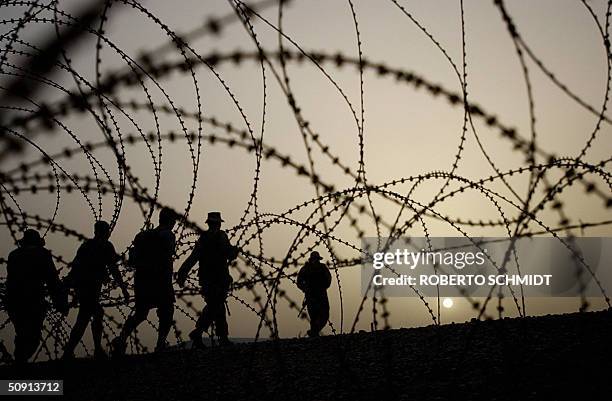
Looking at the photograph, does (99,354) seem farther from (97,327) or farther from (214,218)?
(214,218)

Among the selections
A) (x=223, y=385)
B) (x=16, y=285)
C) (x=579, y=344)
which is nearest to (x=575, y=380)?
(x=579, y=344)

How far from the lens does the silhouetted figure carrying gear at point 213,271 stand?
26.7ft

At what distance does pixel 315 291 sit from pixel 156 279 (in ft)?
13.7

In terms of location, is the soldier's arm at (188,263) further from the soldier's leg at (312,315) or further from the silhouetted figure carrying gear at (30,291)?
the soldier's leg at (312,315)

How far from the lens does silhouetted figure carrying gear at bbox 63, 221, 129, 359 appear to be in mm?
7324

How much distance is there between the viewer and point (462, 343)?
18.1ft

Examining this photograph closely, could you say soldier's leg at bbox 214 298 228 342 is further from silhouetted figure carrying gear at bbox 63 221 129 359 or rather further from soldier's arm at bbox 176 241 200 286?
silhouetted figure carrying gear at bbox 63 221 129 359

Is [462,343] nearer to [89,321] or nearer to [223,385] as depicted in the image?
[223,385]

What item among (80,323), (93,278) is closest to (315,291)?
(93,278)

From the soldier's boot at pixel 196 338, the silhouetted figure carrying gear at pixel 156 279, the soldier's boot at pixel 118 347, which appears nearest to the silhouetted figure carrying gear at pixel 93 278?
the silhouetted figure carrying gear at pixel 156 279

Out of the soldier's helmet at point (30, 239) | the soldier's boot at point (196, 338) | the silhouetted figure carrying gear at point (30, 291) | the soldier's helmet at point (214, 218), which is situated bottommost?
the soldier's boot at point (196, 338)

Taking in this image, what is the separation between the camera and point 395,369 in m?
4.92

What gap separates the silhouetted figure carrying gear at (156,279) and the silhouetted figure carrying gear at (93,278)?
198mm

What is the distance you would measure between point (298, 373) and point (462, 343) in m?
1.29
